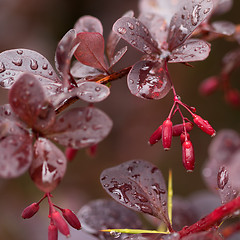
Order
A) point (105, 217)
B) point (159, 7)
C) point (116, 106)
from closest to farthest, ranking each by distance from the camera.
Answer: point (105, 217)
point (159, 7)
point (116, 106)

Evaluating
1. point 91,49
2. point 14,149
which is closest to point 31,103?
point 14,149

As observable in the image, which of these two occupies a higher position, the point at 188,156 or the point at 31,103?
the point at 31,103

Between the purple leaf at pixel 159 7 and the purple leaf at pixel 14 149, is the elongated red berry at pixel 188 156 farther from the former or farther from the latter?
the purple leaf at pixel 159 7

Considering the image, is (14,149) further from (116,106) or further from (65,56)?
(116,106)

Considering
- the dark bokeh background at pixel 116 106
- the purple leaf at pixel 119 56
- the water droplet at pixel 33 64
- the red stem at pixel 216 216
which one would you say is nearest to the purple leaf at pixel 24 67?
the water droplet at pixel 33 64

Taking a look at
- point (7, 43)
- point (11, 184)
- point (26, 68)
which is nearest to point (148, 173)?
point (26, 68)

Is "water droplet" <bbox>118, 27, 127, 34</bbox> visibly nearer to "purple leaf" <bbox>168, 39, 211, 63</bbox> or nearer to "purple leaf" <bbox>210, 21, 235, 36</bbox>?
"purple leaf" <bbox>168, 39, 211, 63</bbox>

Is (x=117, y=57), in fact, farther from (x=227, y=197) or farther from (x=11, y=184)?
(x=11, y=184)

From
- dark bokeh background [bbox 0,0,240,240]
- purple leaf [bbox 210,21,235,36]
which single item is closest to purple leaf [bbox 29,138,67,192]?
purple leaf [bbox 210,21,235,36]
